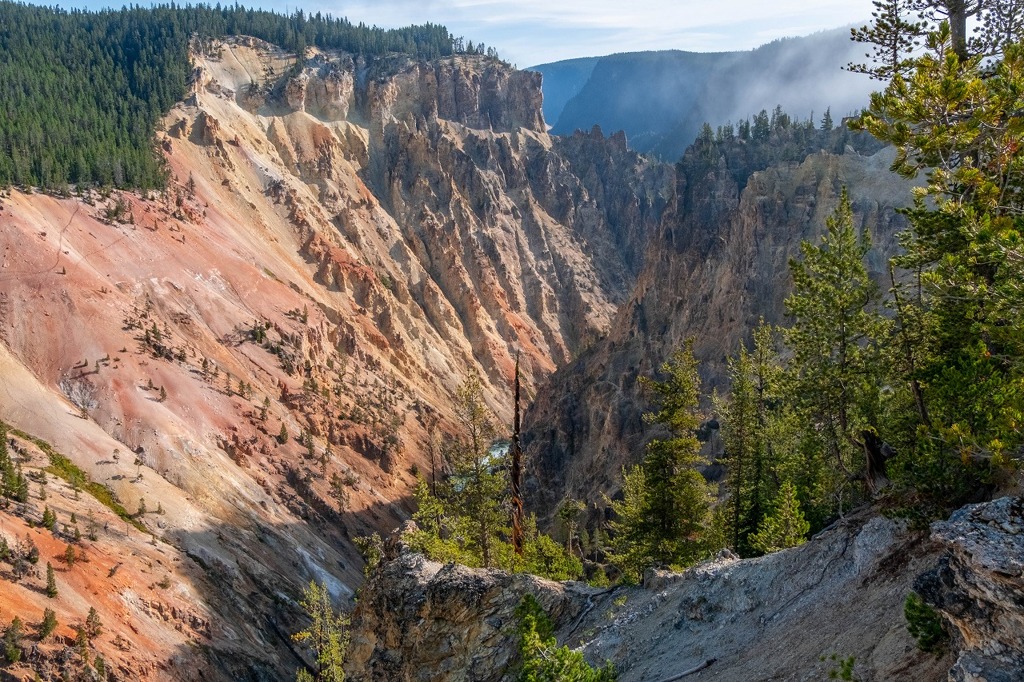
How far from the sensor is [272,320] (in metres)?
77.9

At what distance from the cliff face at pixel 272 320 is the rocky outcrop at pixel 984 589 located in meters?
34.3

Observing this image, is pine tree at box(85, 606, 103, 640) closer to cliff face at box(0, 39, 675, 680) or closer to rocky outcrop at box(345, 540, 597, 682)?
cliff face at box(0, 39, 675, 680)

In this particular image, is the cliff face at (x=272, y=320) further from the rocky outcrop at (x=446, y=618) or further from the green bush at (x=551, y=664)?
the green bush at (x=551, y=664)

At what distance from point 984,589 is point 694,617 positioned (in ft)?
28.0

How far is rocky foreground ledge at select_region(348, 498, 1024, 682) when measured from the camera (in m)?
8.30

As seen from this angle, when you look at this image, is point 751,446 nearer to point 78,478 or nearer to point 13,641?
point 13,641

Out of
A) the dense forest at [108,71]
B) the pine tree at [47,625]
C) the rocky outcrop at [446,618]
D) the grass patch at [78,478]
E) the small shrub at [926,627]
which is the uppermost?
the dense forest at [108,71]

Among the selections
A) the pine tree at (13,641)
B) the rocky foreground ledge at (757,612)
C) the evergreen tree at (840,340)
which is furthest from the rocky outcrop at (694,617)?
the pine tree at (13,641)

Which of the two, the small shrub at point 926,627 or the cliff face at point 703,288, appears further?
the cliff face at point 703,288

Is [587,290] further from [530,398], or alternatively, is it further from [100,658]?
[100,658]

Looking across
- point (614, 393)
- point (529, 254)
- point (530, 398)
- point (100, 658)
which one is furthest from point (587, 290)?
point (100, 658)

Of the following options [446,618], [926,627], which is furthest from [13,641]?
[926,627]

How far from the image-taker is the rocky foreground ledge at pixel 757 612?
27.2 feet

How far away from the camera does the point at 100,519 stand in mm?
41656
